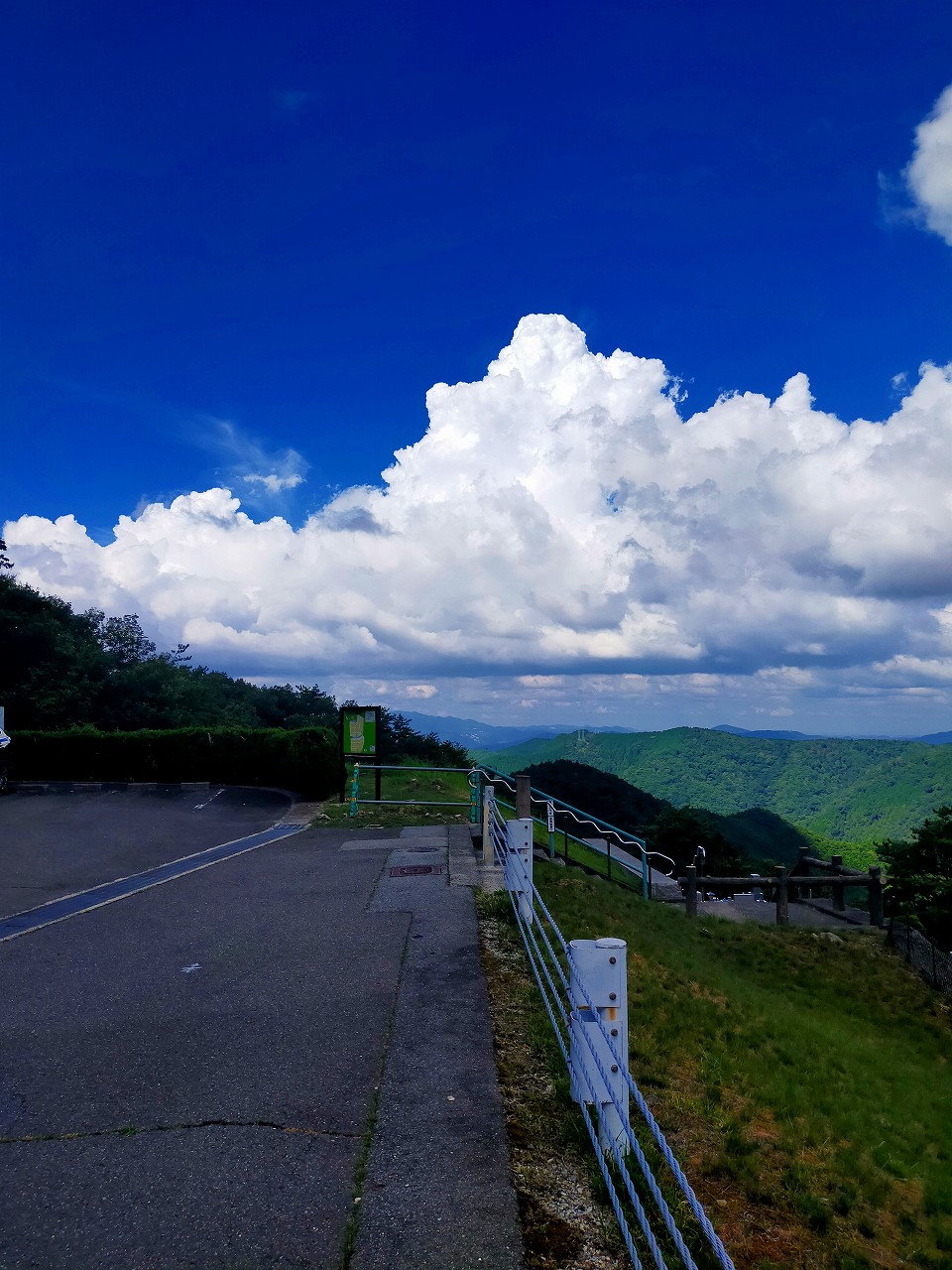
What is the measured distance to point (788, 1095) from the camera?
5488mm

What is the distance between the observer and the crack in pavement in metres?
3.83

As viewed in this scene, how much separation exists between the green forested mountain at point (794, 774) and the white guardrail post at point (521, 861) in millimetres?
98784

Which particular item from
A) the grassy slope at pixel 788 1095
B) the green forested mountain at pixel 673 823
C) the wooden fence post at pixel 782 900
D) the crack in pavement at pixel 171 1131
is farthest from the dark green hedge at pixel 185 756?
the crack in pavement at pixel 171 1131

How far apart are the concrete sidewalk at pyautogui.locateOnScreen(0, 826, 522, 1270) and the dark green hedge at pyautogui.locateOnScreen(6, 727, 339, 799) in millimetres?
11268

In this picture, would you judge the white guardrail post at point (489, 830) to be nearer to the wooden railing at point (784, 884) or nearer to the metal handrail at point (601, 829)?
the metal handrail at point (601, 829)

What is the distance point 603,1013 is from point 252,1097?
1.93m

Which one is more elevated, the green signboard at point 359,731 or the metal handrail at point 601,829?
the green signboard at point 359,731

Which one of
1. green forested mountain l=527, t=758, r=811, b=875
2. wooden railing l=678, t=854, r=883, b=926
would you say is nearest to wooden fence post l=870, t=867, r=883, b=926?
wooden railing l=678, t=854, r=883, b=926

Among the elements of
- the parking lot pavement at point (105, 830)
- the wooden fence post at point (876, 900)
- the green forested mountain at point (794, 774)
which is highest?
the parking lot pavement at point (105, 830)

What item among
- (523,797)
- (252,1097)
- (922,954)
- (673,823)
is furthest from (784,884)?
(673,823)

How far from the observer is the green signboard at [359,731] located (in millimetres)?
16516

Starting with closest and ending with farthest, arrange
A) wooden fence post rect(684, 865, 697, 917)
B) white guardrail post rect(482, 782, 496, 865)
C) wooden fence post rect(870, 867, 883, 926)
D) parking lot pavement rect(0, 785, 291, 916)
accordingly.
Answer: white guardrail post rect(482, 782, 496, 865) < parking lot pavement rect(0, 785, 291, 916) < wooden fence post rect(684, 865, 697, 917) < wooden fence post rect(870, 867, 883, 926)

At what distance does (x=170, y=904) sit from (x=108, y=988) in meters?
2.82

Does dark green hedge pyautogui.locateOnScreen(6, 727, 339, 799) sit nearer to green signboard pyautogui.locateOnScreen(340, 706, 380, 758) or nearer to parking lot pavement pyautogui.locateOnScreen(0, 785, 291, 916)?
parking lot pavement pyautogui.locateOnScreen(0, 785, 291, 916)
